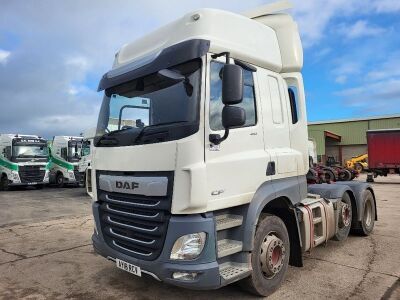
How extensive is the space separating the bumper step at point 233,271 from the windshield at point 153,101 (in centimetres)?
154

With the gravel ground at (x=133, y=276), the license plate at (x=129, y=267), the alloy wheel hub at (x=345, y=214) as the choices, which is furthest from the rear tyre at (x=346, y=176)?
the license plate at (x=129, y=267)

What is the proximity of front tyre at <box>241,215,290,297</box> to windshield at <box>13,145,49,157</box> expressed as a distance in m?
20.9

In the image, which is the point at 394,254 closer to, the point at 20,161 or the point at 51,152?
the point at 20,161

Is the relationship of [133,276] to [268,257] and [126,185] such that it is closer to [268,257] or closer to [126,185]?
[126,185]

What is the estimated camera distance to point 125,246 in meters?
4.32

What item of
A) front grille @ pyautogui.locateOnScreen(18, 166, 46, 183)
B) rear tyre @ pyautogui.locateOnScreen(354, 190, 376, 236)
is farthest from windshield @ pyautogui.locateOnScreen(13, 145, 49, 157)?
rear tyre @ pyautogui.locateOnScreen(354, 190, 376, 236)

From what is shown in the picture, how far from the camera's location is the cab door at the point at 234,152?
389 centimetres

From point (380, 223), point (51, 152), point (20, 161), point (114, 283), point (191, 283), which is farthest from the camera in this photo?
point (51, 152)

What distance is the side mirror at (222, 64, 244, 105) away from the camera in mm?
3686

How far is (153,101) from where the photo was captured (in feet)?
13.9

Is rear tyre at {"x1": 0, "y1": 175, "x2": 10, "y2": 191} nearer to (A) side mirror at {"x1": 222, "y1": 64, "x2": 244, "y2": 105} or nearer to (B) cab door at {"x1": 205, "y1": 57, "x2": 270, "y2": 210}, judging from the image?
(B) cab door at {"x1": 205, "y1": 57, "x2": 270, "y2": 210}

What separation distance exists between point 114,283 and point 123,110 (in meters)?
2.29

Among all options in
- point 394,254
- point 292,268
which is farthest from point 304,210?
point 394,254

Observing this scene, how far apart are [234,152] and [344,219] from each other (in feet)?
12.3
